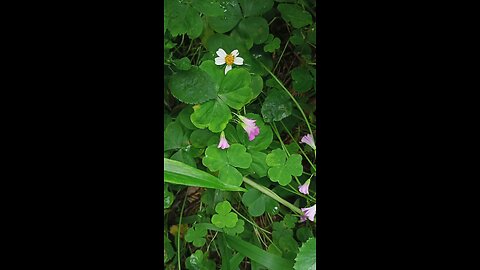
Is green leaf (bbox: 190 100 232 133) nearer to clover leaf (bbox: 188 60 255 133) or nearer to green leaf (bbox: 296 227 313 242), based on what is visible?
clover leaf (bbox: 188 60 255 133)

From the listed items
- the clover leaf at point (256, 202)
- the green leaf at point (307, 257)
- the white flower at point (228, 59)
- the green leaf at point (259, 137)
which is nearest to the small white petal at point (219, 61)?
the white flower at point (228, 59)

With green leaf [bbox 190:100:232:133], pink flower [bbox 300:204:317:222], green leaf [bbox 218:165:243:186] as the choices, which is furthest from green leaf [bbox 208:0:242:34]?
pink flower [bbox 300:204:317:222]

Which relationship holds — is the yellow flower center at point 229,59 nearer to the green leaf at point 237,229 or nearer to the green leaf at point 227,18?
the green leaf at point 227,18

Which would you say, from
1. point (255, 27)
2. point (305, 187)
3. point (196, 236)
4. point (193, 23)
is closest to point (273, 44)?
point (255, 27)
